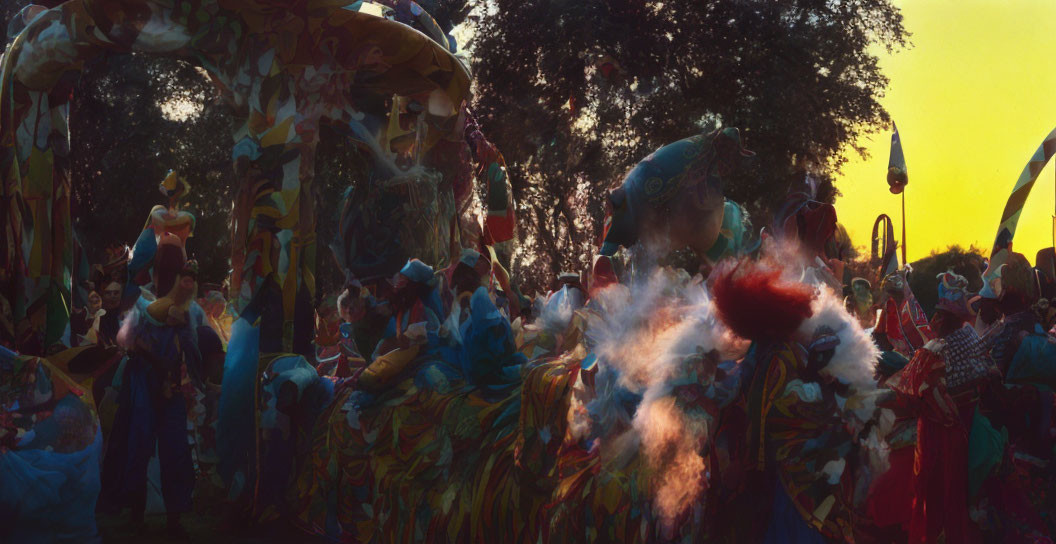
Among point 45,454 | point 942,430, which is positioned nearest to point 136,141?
point 45,454

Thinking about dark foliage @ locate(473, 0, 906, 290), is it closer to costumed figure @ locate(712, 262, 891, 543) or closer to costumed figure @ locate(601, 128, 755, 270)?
costumed figure @ locate(601, 128, 755, 270)

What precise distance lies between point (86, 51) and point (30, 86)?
0.41 metres

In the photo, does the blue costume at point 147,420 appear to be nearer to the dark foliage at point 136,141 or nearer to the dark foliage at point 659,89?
the dark foliage at point 659,89

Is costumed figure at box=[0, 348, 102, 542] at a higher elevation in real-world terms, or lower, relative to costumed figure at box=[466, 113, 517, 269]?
lower

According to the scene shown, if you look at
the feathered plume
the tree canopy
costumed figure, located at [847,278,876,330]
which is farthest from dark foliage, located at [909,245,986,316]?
the feathered plume

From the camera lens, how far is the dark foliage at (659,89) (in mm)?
16156

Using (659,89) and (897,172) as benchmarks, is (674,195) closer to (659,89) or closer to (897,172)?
(897,172)

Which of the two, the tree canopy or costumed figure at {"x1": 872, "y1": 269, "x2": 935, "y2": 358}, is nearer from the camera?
costumed figure at {"x1": 872, "y1": 269, "x2": 935, "y2": 358}

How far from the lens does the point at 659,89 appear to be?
16656 mm

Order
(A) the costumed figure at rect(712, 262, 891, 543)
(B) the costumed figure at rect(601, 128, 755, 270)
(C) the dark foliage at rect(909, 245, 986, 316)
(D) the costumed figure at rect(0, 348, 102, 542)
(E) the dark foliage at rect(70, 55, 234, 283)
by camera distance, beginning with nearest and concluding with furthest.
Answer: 1. (A) the costumed figure at rect(712, 262, 891, 543)
2. (B) the costumed figure at rect(601, 128, 755, 270)
3. (D) the costumed figure at rect(0, 348, 102, 542)
4. (E) the dark foliage at rect(70, 55, 234, 283)
5. (C) the dark foliage at rect(909, 245, 986, 316)

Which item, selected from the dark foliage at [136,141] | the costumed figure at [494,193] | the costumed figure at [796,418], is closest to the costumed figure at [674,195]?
the costumed figure at [796,418]

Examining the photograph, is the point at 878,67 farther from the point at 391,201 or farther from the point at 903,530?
the point at 903,530

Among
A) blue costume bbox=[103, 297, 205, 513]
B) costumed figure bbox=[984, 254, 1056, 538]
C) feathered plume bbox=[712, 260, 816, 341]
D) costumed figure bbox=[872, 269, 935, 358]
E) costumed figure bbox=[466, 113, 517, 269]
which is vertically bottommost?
blue costume bbox=[103, 297, 205, 513]

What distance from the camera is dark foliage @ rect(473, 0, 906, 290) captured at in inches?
636
